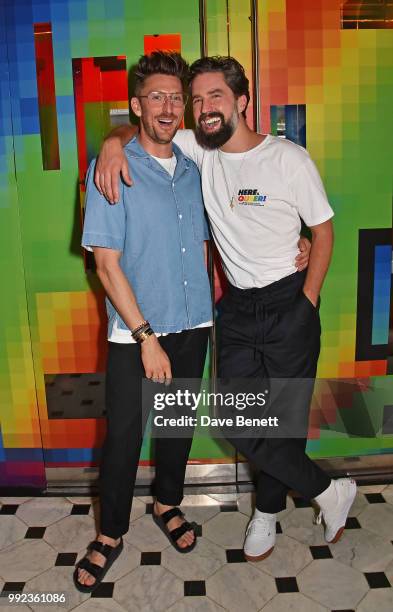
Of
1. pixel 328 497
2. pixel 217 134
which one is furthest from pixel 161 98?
pixel 328 497

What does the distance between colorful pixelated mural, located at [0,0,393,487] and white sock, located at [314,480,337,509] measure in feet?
1.65

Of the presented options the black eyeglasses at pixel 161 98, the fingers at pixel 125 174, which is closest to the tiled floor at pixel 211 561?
the fingers at pixel 125 174

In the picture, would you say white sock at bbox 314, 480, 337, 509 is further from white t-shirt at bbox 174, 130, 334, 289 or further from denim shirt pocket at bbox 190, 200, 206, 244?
denim shirt pocket at bbox 190, 200, 206, 244

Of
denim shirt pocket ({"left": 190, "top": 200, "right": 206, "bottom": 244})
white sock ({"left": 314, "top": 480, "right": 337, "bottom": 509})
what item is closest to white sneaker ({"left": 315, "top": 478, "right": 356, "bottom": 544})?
white sock ({"left": 314, "top": 480, "right": 337, "bottom": 509})

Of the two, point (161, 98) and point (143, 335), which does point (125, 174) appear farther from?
point (143, 335)

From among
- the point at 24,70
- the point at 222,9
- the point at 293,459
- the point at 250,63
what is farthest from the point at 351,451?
the point at 24,70

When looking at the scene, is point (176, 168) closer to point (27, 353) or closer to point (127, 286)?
point (127, 286)

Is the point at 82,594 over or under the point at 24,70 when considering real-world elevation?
under

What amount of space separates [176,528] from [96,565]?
36 cm

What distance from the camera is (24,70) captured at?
2621 mm

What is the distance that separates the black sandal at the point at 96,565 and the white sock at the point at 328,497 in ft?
2.59

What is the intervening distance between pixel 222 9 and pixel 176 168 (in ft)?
2.49

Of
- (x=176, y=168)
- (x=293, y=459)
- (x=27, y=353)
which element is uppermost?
(x=176, y=168)

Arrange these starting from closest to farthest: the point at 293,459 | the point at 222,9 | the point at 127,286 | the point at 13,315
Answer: the point at 127,286 → the point at 293,459 → the point at 222,9 → the point at 13,315
